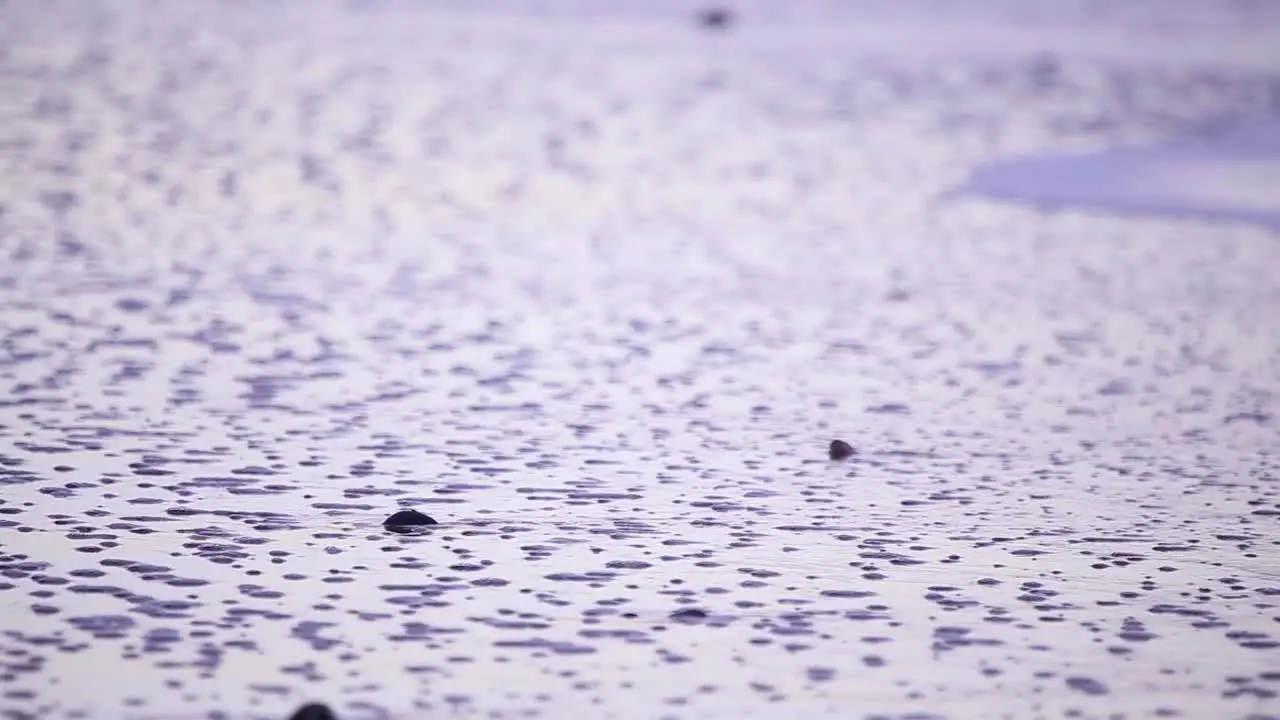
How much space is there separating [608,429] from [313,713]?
3690 millimetres

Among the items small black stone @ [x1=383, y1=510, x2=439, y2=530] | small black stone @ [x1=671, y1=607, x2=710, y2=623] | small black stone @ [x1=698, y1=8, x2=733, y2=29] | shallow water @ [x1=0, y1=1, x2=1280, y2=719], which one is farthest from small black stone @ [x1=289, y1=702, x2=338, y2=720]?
small black stone @ [x1=698, y1=8, x2=733, y2=29]

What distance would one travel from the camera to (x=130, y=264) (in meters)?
12.1

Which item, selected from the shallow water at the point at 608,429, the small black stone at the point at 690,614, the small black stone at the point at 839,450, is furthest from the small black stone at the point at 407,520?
the small black stone at the point at 839,450

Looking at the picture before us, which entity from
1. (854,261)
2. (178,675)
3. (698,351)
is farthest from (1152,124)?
(178,675)

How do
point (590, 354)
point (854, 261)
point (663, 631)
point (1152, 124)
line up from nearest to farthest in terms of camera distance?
point (663, 631) → point (590, 354) → point (854, 261) → point (1152, 124)

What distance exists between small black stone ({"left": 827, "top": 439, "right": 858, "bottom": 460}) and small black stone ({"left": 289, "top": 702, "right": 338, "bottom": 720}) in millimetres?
3551

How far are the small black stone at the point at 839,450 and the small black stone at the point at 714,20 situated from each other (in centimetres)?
2607

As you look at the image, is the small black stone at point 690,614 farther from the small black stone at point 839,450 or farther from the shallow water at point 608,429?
the small black stone at point 839,450

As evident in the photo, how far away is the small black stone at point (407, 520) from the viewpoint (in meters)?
7.34

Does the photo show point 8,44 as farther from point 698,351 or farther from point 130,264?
point 698,351

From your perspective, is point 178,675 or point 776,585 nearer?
point 178,675

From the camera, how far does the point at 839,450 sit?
28.2 feet

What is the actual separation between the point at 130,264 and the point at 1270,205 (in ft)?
27.3

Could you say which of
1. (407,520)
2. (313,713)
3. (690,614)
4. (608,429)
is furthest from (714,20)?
(313,713)
